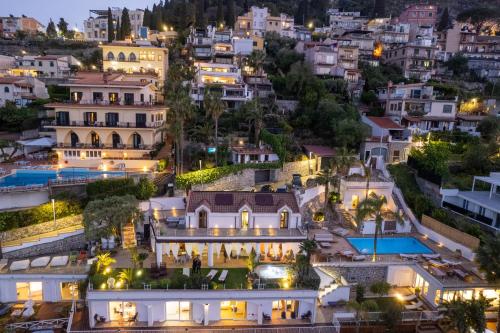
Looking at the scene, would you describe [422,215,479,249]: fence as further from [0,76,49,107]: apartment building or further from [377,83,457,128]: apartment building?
[0,76,49,107]: apartment building

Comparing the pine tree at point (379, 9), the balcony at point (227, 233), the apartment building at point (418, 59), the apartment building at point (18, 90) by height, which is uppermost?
the pine tree at point (379, 9)

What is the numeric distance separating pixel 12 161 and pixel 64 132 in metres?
6.76

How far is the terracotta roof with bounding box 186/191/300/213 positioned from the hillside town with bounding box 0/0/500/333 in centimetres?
12

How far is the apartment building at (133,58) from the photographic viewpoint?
210 ft

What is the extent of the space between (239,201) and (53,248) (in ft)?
53.0

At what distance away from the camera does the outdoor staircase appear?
102 feet

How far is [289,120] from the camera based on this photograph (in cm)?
5400

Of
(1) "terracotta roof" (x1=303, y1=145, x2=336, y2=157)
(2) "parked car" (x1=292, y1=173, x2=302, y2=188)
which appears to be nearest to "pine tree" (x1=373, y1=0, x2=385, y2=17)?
(1) "terracotta roof" (x1=303, y1=145, x2=336, y2=157)

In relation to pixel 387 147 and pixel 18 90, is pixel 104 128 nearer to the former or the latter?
pixel 18 90

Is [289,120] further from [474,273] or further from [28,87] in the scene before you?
[28,87]

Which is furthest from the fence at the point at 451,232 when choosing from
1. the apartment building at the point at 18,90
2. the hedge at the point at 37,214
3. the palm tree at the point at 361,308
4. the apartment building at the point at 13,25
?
the apartment building at the point at 13,25

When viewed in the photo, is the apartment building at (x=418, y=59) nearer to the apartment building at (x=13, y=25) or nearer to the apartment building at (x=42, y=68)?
the apartment building at (x=42, y=68)

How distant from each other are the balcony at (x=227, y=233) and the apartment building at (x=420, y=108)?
3089 centimetres

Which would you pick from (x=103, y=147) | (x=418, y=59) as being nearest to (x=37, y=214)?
(x=103, y=147)
